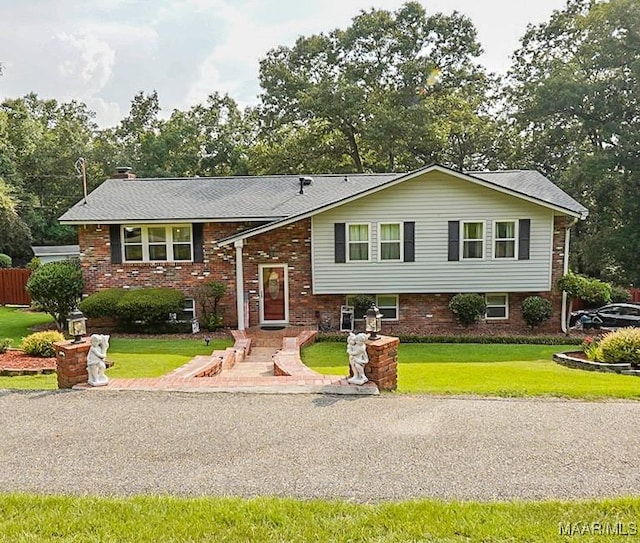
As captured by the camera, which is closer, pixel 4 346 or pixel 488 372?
pixel 488 372

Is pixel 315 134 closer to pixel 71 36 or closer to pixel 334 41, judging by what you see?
pixel 334 41

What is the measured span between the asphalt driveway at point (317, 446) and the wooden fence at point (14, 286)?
695 inches

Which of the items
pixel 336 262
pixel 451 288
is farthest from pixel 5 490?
pixel 451 288

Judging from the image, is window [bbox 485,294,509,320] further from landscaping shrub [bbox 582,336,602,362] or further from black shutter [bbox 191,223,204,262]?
black shutter [bbox 191,223,204,262]

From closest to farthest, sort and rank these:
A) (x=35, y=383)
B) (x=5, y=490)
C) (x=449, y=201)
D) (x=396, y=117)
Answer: (x=5, y=490)
(x=35, y=383)
(x=449, y=201)
(x=396, y=117)

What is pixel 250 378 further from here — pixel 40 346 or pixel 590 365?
pixel 590 365

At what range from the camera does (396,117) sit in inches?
1062

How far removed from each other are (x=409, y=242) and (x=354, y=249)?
171 cm

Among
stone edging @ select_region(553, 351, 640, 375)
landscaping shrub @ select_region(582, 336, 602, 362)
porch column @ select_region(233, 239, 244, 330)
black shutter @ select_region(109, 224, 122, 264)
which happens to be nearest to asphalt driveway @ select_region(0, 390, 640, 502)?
stone edging @ select_region(553, 351, 640, 375)

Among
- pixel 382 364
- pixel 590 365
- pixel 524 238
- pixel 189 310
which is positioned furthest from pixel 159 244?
pixel 590 365

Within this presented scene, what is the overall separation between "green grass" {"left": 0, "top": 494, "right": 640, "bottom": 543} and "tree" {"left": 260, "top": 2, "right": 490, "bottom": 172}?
1005 inches

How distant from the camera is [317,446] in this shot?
16.7ft

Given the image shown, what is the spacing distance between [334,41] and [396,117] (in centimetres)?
801

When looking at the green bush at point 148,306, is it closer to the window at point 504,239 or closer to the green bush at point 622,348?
the window at point 504,239
